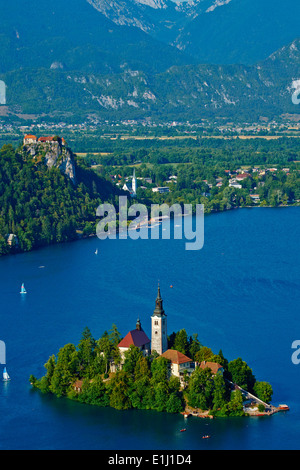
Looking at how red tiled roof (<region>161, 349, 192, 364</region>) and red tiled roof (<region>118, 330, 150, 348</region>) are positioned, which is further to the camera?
red tiled roof (<region>118, 330, 150, 348</region>)

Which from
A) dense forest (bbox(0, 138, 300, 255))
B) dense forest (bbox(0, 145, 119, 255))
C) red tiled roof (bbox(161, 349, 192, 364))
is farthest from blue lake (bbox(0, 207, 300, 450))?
dense forest (bbox(0, 138, 300, 255))

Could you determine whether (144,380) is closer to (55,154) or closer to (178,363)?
(178,363)

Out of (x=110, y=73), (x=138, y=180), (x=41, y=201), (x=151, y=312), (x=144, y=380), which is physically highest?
(x=110, y=73)

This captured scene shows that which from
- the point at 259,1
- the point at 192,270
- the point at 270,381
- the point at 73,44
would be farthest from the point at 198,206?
the point at 259,1

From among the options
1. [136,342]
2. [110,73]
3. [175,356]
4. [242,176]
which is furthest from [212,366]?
[110,73]

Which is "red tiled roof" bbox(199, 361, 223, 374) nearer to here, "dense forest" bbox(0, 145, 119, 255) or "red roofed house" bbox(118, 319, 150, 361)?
"red roofed house" bbox(118, 319, 150, 361)

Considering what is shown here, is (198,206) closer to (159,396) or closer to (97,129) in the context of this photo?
(159,396)
